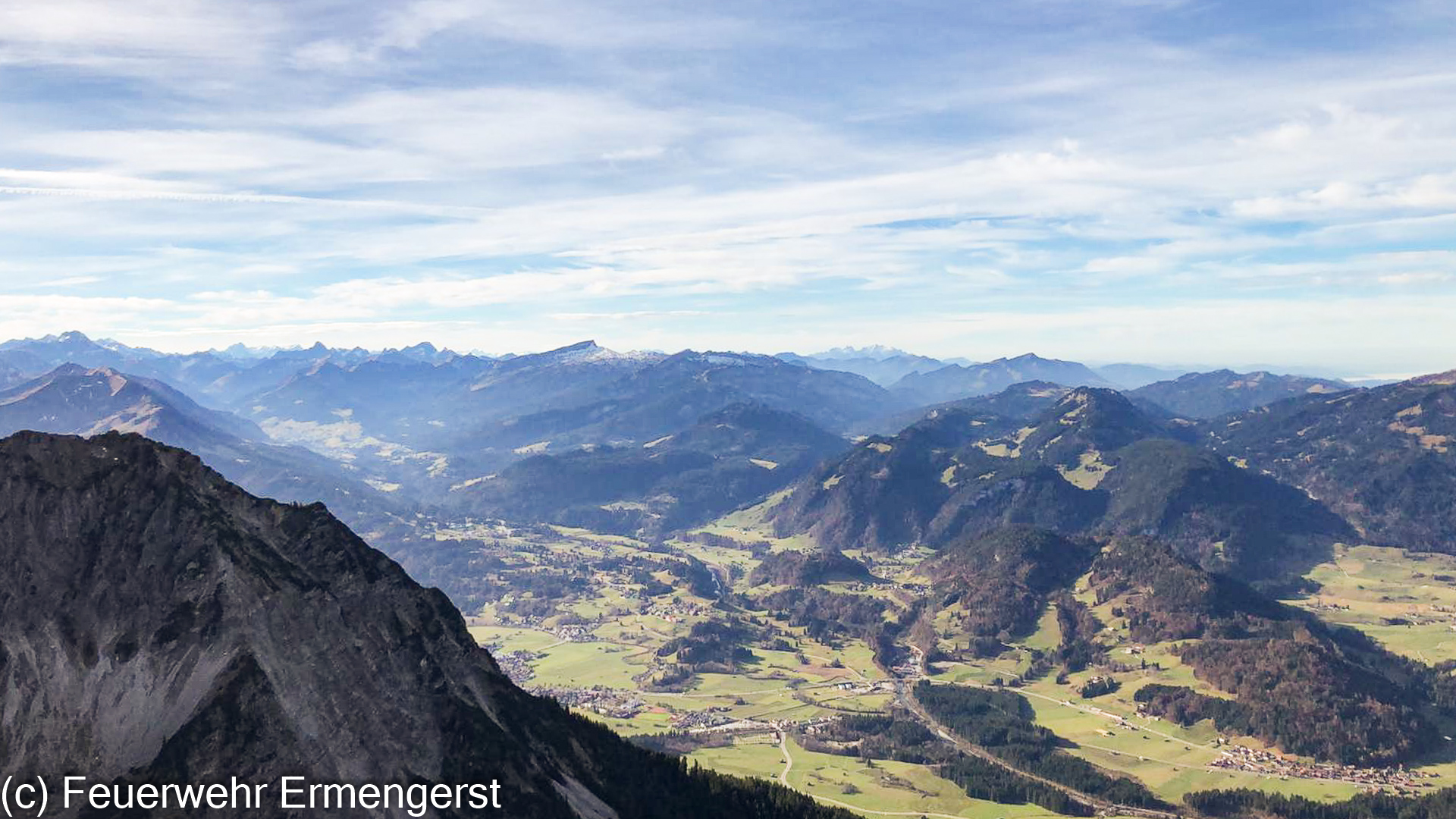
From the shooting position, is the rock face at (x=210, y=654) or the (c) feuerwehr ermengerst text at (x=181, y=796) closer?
the (c) feuerwehr ermengerst text at (x=181, y=796)

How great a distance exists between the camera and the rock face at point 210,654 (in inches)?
5172

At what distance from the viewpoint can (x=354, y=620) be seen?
154 metres

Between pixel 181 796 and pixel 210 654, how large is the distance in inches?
830

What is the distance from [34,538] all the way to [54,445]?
17.9m

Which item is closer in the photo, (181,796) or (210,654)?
(181,796)

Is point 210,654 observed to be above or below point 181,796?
above

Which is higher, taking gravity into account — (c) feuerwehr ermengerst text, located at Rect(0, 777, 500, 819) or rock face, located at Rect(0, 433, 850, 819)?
rock face, located at Rect(0, 433, 850, 819)

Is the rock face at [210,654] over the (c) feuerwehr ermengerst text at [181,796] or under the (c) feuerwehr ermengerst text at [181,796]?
over

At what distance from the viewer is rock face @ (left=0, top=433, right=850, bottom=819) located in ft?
431

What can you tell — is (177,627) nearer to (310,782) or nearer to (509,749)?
(310,782)

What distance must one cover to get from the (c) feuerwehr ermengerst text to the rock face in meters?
1.58

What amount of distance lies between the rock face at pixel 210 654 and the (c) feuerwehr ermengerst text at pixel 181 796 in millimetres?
1575

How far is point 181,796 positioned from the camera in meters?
124

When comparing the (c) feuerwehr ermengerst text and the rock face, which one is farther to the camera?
the rock face
